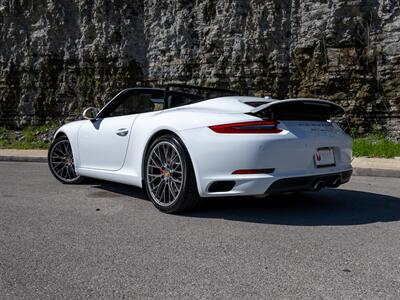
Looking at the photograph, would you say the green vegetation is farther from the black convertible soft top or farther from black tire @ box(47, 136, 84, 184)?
the black convertible soft top

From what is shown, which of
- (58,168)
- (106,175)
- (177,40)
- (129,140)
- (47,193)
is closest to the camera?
(129,140)

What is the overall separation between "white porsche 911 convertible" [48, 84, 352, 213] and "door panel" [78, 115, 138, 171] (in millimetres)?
12

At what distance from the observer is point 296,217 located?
4.11 metres

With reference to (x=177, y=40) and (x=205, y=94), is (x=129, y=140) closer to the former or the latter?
(x=205, y=94)

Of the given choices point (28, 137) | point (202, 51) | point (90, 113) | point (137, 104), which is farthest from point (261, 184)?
point (28, 137)

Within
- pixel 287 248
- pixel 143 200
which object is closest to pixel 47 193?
pixel 143 200

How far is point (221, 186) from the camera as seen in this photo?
3.92 m

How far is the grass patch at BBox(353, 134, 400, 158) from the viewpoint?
10.1 meters

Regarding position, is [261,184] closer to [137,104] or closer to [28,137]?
[137,104]

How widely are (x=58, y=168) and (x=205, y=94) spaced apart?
2.45 metres

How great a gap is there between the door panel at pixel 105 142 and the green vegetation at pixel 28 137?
8.58 meters

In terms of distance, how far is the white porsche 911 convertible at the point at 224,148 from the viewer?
381 cm

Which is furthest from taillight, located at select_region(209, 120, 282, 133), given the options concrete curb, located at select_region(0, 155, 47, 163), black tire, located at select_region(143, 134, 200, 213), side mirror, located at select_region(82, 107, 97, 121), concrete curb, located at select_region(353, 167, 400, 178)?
concrete curb, located at select_region(0, 155, 47, 163)

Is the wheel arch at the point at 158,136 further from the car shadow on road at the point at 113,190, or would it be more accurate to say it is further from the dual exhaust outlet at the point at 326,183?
the dual exhaust outlet at the point at 326,183
